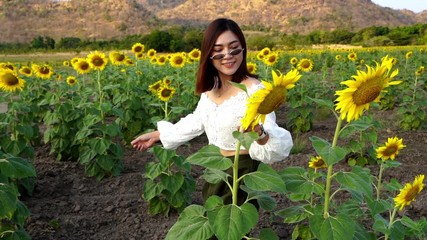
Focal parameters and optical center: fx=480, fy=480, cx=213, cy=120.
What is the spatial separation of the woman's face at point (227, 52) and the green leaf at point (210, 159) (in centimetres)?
74

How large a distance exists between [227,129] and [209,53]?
1.37 feet

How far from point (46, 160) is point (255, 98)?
4.24 meters

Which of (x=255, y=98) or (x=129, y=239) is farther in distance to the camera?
(x=129, y=239)

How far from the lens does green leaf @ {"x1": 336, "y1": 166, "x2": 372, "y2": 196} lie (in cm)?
182

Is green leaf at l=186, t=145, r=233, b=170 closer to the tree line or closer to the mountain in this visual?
the tree line

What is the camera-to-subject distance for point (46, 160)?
5375mm

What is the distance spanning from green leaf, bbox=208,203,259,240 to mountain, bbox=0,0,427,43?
70.2 metres

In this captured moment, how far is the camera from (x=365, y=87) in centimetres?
176

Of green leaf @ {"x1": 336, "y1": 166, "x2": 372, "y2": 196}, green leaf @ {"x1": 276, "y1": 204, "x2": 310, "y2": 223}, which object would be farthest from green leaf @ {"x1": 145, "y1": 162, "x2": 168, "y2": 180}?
green leaf @ {"x1": 336, "y1": 166, "x2": 372, "y2": 196}

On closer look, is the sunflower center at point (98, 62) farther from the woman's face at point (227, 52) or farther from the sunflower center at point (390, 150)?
the sunflower center at point (390, 150)

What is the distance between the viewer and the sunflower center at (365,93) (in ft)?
5.77

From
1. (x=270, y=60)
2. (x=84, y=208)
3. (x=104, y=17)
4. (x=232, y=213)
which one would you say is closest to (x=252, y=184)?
Result: (x=232, y=213)

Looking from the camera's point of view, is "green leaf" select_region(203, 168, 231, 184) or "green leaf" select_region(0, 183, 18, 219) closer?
"green leaf" select_region(203, 168, 231, 184)

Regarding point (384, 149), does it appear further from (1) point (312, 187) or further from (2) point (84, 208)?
(2) point (84, 208)
